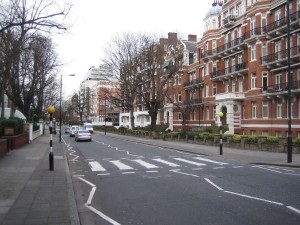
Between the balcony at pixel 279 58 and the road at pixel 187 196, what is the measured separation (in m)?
25.7

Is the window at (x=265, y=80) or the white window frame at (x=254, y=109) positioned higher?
the window at (x=265, y=80)

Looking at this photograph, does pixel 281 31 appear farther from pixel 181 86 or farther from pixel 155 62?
pixel 181 86

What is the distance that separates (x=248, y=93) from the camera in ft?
160

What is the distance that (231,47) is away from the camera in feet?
173

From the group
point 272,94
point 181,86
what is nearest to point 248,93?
point 272,94

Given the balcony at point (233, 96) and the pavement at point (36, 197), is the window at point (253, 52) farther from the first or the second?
the pavement at point (36, 197)

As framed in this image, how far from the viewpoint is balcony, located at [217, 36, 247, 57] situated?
5000cm

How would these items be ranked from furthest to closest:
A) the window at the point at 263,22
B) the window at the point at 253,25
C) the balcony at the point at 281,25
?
the window at the point at 253,25 < the window at the point at 263,22 < the balcony at the point at 281,25

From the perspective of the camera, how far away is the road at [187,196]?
8516 millimetres

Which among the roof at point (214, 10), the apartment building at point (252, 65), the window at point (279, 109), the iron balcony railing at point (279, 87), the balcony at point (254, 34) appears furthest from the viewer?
the roof at point (214, 10)

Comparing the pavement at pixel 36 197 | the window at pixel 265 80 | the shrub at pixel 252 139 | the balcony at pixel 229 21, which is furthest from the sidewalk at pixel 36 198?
the balcony at pixel 229 21

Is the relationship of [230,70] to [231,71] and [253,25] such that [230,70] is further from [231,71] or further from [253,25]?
[253,25]

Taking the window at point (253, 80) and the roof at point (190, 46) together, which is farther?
the roof at point (190, 46)

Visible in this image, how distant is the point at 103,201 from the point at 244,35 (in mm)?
42203
